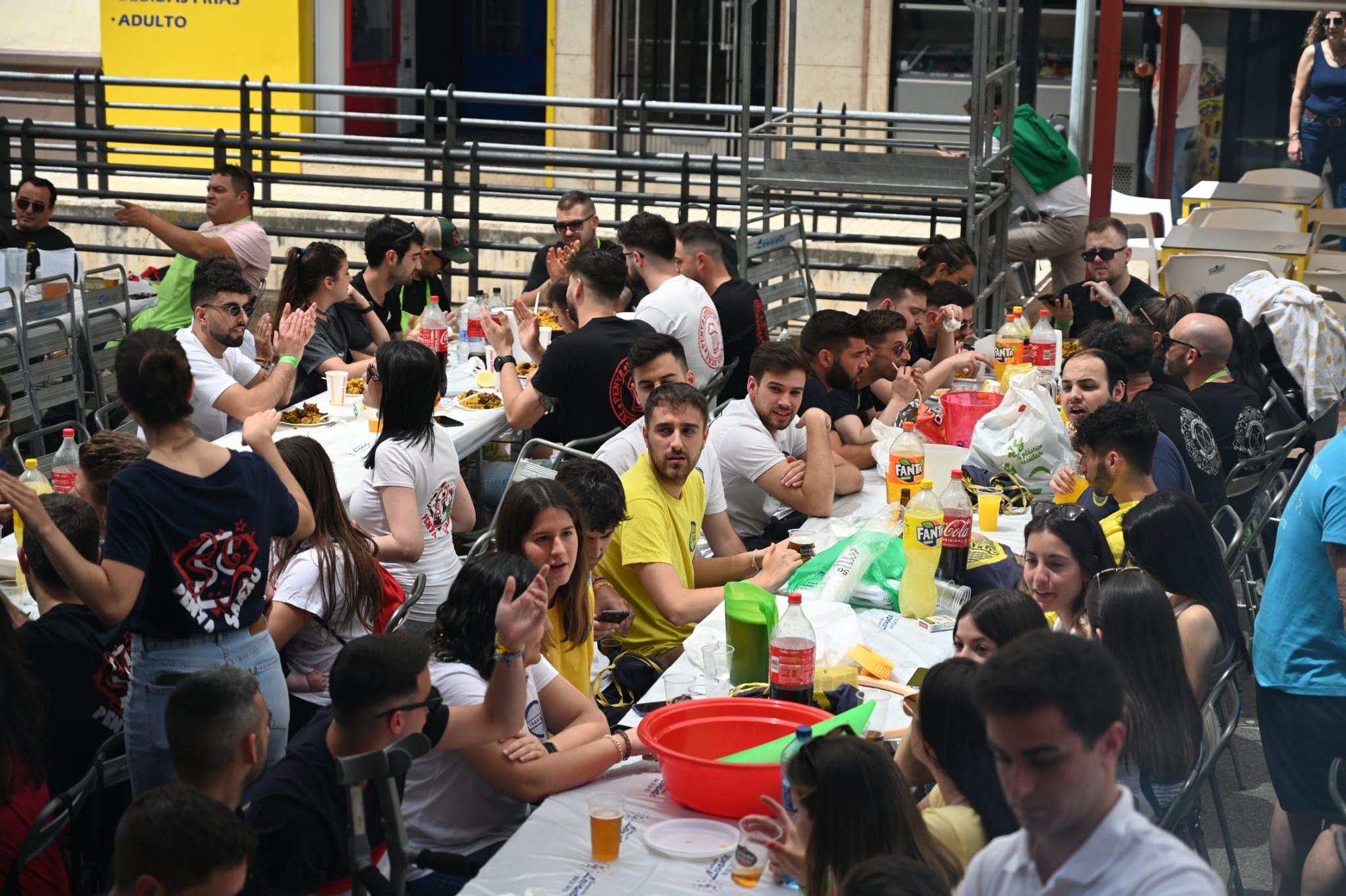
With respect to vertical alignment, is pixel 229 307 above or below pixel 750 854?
above

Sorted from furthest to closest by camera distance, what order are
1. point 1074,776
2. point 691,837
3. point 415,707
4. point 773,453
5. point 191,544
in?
point 773,453
point 191,544
point 691,837
point 415,707
point 1074,776

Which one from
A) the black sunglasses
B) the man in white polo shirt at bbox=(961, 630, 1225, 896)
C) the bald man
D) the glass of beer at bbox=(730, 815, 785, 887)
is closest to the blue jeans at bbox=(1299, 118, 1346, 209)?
the bald man

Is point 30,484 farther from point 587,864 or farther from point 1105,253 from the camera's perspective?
point 1105,253

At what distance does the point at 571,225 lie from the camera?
8.55 meters

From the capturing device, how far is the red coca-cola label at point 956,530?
4.44m

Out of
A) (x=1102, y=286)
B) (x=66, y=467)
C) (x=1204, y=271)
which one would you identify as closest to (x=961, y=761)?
(x=66, y=467)

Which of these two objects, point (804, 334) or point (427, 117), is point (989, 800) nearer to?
point (804, 334)

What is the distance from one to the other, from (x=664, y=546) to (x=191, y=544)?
156cm

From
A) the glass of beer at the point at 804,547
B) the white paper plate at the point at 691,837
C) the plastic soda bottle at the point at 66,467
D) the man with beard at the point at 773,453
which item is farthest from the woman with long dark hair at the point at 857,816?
the plastic soda bottle at the point at 66,467

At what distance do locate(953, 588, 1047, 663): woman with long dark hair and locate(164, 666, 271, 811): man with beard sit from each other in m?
1.52

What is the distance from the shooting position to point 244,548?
3.61 metres

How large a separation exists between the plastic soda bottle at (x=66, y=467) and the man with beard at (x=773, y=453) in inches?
89.4

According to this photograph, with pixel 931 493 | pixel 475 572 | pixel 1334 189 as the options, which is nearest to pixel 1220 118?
pixel 1334 189

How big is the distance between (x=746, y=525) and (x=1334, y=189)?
31.1ft
